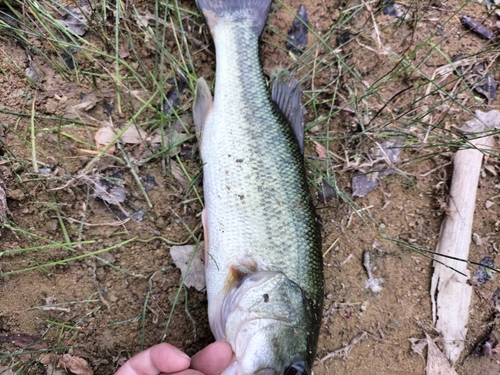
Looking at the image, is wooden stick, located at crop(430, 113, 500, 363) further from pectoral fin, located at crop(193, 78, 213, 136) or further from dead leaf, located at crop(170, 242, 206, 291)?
pectoral fin, located at crop(193, 78, 213, 136)

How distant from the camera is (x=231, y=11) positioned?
3.21 meters

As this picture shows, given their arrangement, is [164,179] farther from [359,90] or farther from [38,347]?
[359,90]

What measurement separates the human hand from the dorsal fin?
5.62 feet

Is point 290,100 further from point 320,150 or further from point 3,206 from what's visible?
point 3,206

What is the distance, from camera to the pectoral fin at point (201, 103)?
3.11m

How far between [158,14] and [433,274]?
336 centimetres

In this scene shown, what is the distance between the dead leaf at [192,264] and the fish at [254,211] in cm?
29

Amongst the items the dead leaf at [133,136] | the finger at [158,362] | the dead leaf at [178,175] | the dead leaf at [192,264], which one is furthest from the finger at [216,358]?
the dead leaf at [133,136]

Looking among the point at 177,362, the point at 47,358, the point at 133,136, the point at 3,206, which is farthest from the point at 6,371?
the point at 133,136

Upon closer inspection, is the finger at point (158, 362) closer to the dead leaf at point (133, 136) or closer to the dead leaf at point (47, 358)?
the dead leaf at point (47, 358)

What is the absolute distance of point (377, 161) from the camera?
346cm

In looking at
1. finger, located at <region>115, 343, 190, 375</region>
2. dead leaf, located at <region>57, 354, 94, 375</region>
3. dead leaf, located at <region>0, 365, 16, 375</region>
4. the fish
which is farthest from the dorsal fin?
dead leaf, located at <region>0, 365, 16, 375</region>

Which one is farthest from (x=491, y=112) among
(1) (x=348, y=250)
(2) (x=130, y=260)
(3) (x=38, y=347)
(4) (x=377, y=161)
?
(3) (x=38, y=347)

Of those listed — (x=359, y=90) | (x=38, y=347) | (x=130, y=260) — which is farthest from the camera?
(x=359, y=90)
